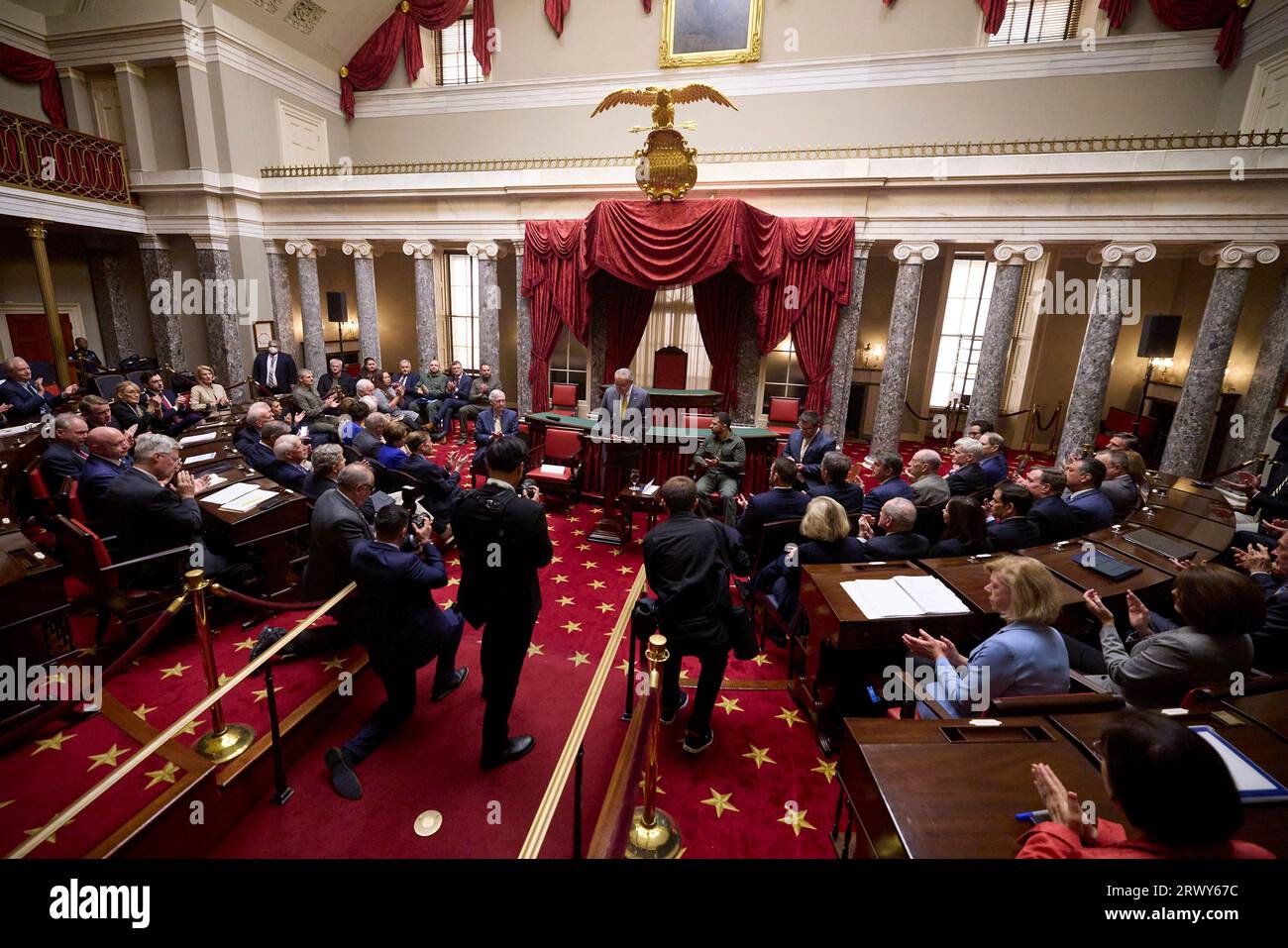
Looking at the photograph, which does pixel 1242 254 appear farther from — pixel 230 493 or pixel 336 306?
pixel 336 306

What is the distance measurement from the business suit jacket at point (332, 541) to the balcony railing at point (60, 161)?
11817 mm

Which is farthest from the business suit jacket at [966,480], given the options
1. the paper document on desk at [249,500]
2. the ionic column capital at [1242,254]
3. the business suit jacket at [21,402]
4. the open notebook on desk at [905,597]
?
the business suit jacket at [21,402]

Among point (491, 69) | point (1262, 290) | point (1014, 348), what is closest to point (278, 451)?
point (491, 69)

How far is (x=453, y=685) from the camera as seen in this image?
368cm

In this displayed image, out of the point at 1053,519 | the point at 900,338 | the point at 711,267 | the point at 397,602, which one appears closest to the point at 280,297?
the point at 711,267

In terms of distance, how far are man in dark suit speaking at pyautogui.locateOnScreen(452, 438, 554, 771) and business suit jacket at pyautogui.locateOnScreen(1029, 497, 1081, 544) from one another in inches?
162

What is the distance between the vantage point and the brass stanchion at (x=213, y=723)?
2.70 metres

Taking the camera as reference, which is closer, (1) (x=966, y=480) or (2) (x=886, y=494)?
(2) (x=886, y=494)

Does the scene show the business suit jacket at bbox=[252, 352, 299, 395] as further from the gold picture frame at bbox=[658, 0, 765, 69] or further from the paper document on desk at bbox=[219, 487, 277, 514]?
the gold picture frame at bbox=[658, 0, 765, 69]

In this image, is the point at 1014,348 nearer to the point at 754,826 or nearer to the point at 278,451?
the point at 754,826

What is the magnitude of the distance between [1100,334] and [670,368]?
282 inches

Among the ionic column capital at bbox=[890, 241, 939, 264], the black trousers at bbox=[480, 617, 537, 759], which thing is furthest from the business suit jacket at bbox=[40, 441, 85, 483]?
the ionic column capital at bbox=[890, 241, 939, 264]

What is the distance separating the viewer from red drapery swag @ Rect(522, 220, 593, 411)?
1007 centimetres

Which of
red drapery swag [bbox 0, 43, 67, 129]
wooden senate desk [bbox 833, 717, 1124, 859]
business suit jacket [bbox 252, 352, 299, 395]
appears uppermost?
red drapery swag [bbox 0, 43, 67, 129]
